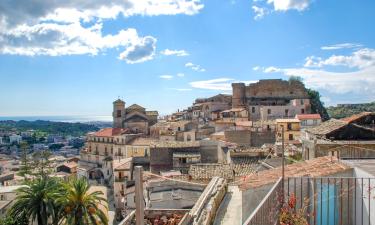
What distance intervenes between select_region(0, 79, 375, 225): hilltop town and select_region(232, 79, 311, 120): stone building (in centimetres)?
17

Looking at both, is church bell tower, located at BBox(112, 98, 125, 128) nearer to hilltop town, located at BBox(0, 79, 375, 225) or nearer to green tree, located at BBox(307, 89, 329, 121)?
hilltop town, located at BBox(0, 79, 375, 225)

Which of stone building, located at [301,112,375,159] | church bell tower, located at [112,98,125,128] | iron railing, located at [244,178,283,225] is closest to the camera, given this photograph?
iron railing, located at [244,178,283,225]

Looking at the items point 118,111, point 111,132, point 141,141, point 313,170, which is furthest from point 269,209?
point 118,111

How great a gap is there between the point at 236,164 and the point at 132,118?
141 feet

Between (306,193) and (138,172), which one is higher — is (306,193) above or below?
below

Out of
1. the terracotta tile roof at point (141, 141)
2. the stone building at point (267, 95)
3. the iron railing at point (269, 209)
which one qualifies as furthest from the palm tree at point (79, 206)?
the stone building at point (267, 95)

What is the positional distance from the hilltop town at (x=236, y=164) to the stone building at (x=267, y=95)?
0.17 metres

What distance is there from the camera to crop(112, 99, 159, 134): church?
6662cm

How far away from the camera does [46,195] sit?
25938 millimetres

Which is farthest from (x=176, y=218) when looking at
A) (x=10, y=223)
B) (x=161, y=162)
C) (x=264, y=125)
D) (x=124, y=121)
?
(x=124, y=121)

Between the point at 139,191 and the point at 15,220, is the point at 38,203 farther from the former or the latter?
the point at 139,191

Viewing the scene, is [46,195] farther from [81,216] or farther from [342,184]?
[342,184]

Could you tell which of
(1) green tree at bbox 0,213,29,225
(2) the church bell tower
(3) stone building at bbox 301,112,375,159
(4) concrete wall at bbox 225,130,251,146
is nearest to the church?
(2) the church bell tower

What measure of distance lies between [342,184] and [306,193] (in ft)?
2.39
